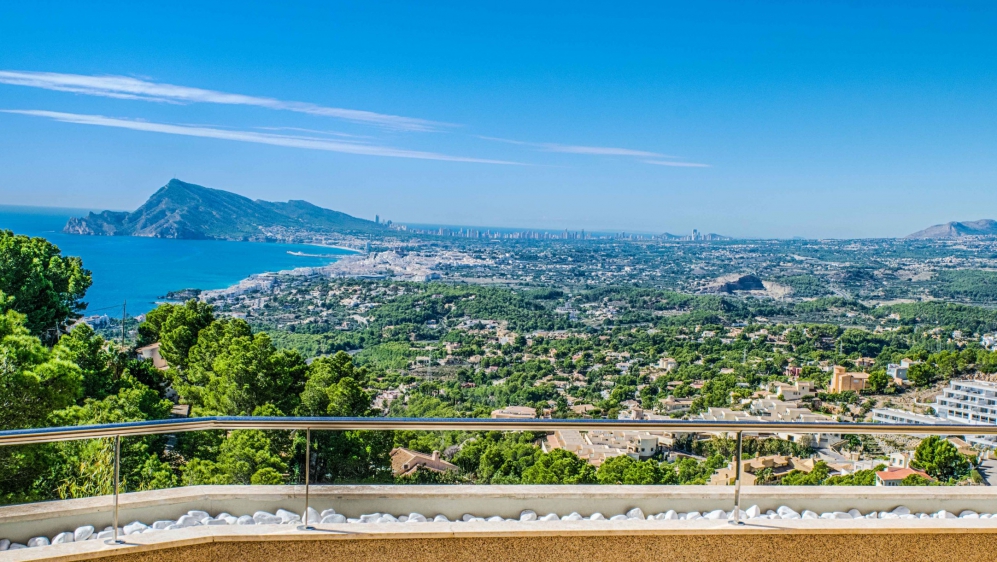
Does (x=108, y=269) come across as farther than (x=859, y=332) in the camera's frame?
Yes

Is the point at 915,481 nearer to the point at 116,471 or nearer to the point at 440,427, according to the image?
the point at 440,427

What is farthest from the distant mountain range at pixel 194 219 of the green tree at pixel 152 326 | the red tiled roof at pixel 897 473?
the red tiled roof at pixel 897 473

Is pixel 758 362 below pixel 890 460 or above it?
below

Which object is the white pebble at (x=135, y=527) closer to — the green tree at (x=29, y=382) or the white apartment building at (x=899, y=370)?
the green tree at (x=29, y=382)

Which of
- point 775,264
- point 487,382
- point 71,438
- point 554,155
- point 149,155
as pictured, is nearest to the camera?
point 71,438

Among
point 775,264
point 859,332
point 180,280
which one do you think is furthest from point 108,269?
point 775,264

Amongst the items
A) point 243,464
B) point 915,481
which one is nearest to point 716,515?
point 915,481

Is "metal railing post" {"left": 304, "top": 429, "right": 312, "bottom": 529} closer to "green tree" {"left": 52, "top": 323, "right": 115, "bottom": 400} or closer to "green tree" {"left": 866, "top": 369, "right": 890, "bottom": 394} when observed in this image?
"green tree" {"left": 52, "top": 323, "right": 115, "bottom": 400}

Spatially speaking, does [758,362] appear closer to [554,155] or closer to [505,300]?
[505,300]
